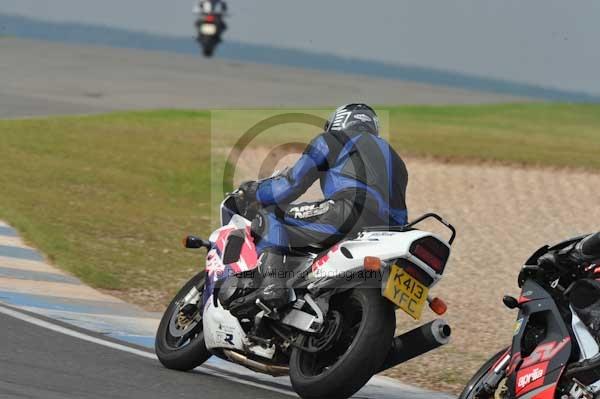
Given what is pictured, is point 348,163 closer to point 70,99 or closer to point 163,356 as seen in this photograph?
point 163,356

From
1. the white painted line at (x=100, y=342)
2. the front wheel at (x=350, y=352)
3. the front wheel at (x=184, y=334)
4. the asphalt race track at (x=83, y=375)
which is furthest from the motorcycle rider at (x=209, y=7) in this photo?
the front wheel at (x=350, y=352)

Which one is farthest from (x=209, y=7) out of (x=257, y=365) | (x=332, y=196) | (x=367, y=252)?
(x=367, y=252)

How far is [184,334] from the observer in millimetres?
7660

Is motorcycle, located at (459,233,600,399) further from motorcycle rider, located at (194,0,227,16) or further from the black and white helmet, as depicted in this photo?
motorcycle rider, located at (194,0,227,16)

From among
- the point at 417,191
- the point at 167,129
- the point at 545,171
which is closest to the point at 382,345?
the point at 417,191

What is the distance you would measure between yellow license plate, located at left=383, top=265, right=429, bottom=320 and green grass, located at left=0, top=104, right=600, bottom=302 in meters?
3.94

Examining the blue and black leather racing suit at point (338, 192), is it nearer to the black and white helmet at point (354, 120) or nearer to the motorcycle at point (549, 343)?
the black and white helmet at point (354, 120)

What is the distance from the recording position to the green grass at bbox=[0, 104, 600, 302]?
1131 centimetres

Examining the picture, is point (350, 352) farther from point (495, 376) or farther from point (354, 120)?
point (354, 120)

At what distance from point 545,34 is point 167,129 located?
901cm

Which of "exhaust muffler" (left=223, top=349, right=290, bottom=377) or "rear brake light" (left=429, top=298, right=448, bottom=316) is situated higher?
"rear brake light" (left=429, top=298, right=448, bottom=316)

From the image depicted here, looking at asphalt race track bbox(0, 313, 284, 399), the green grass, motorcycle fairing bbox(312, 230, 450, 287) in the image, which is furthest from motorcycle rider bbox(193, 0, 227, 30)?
motorcycle fairing bbox(312, 230, 450, 287)

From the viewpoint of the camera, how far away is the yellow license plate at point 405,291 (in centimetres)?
652

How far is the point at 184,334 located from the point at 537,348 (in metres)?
2.39
